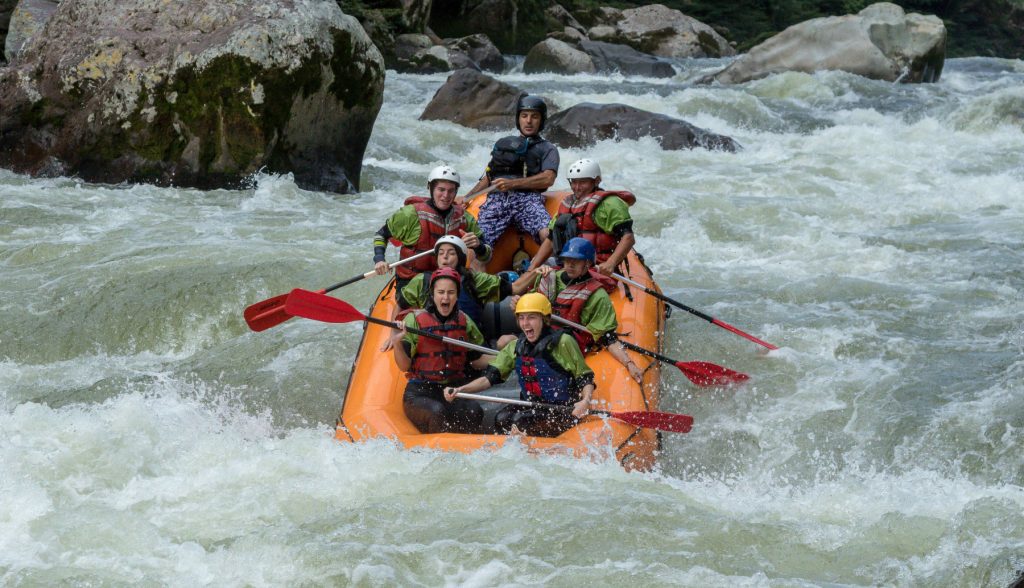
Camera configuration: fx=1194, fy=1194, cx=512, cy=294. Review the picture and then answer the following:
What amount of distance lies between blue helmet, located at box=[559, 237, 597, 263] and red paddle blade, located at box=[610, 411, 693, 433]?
3.05 ft

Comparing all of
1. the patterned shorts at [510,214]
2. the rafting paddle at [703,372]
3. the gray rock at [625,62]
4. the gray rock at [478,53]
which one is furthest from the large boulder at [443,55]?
the rafting paddle at [703,372]

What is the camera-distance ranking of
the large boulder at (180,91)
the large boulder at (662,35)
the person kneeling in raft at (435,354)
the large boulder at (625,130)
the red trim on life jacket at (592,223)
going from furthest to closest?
the large boulder at (662,35) < the large boulder at (625,130) < the large boulder at (180,91) < the red trim on life jacket at (592,223) < the person kneeling in raft at (435,354)

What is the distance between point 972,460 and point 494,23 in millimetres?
18468

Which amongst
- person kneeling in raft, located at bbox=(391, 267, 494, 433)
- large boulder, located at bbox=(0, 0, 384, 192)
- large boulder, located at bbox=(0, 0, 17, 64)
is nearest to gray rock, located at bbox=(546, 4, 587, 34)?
large boulder, located at bbox=(0, 0, 17, 64)

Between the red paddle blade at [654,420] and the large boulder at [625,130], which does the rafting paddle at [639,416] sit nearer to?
the red paddle blade at [654,420]

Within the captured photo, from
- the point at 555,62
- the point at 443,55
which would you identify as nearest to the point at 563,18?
the point at 555,62

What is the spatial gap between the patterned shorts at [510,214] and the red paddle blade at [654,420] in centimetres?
212

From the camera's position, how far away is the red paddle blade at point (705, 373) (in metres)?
5.81

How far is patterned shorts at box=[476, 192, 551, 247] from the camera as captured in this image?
6895 mm

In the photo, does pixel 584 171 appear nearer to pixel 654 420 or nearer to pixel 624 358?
pixel 624 358


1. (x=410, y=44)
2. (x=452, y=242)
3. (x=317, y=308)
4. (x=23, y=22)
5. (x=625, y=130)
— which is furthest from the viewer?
(x=410, y=44)

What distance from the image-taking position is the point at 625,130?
12.3 metres

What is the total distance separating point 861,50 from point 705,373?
1232 cm

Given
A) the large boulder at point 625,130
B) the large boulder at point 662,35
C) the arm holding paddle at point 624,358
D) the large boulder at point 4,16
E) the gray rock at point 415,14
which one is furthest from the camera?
the large boulder at point 662,35
